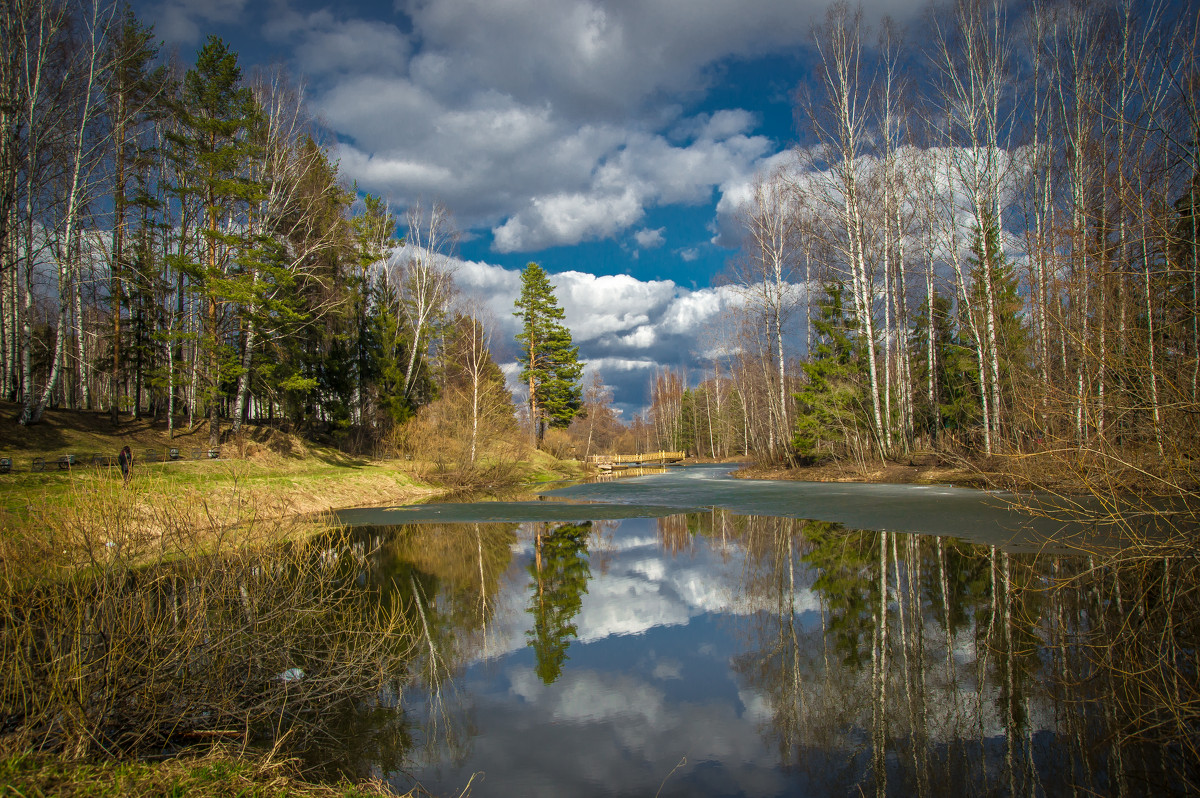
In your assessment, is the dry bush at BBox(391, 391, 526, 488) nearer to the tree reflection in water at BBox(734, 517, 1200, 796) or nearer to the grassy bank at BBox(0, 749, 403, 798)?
the tree reflection in water at BBox(734, 517, 1200, 796)

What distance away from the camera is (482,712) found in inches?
233

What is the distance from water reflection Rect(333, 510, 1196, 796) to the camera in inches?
178

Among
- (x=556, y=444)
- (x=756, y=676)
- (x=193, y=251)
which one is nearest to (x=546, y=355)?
(x=556, y=444)

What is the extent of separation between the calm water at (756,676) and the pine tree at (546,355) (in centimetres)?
3707

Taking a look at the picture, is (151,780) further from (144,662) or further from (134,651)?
(134,651)

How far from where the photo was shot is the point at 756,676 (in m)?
6.52

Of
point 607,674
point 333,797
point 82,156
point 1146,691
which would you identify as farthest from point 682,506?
point 82,156

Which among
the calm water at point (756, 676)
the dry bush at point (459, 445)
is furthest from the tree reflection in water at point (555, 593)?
the dry bush at point (459, 445)

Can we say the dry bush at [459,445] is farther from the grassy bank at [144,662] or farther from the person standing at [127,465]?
the grassy bank at [144,662]

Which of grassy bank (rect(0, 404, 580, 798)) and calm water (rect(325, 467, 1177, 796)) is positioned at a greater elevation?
grassy bank (rect(0, 404, 580, 798))

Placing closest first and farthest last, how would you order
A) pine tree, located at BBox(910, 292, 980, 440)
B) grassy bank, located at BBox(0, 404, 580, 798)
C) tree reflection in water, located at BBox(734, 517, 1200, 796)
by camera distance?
1. grassy bank, located at BBox(0, 404, 580, 798)
2. tree reflection in water, located at BBox(734, 517, 1200, 796)
3. pine tree, located at BBox(910, 292, 980, 440)

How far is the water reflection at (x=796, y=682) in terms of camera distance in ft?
14.8

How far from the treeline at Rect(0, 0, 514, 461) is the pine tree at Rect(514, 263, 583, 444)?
48.5 feet

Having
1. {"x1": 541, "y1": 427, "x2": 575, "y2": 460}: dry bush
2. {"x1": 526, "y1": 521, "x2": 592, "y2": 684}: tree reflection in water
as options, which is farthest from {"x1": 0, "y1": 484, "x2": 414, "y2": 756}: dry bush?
{"x1": 541, "y1": 427, "x2": 575, "y2": 460}: dry bush
